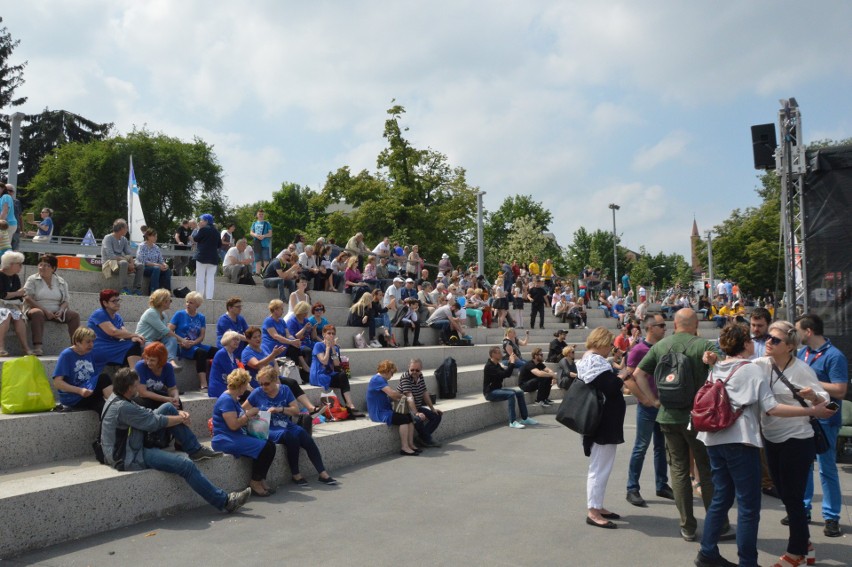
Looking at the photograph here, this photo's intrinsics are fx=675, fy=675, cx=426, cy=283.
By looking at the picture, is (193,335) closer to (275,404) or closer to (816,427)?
(275,404)

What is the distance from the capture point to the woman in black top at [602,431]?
5746 millimetres

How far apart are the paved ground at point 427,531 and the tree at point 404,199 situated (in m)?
27.7

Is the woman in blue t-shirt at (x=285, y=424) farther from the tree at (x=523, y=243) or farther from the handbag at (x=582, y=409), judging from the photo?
the tree at (x=523, y=243)

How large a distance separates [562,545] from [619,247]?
7053 cm

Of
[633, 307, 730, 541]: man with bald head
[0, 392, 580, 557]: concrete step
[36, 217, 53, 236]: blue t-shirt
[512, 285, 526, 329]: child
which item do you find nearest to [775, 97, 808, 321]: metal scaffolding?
[633, 307, 730, 541]: man with bald head

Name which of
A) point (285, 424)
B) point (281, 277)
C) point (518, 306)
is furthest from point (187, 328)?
point (518, 306)

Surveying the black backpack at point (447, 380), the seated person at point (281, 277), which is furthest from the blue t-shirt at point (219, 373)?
the seated person at point (281, 277)

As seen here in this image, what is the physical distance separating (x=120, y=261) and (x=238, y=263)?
3.71 metres

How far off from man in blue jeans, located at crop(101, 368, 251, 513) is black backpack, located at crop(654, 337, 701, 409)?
391 centimetres

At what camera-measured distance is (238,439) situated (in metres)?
6.95

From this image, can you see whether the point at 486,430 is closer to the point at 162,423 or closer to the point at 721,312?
the point at 162,423

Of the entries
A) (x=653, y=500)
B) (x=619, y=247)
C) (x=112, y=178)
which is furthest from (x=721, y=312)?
(x=619, y=247)

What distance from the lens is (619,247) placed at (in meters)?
72.7

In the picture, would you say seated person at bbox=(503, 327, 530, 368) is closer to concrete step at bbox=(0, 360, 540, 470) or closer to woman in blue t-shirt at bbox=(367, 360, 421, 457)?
woman in blue t-shirt at bbox=(367, 360, 421, 457)
